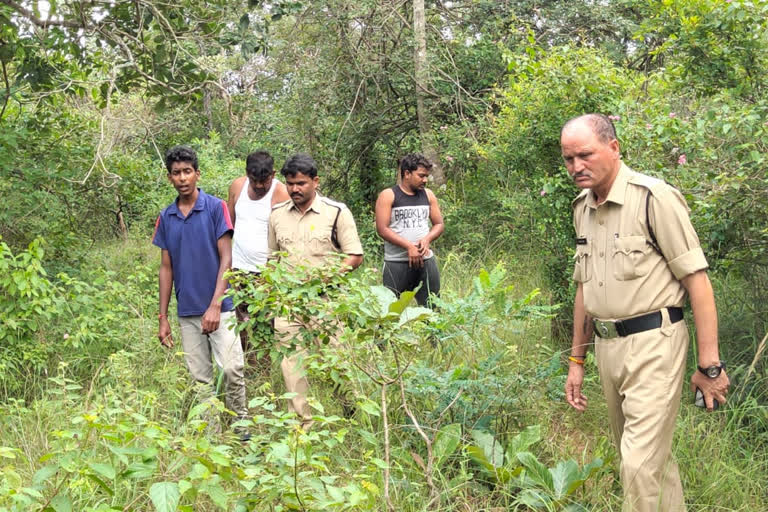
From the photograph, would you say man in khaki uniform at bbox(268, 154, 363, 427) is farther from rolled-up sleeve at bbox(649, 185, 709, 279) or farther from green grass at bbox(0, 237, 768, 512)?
rolled-up sleeve at bbox(649, 185, 709, 279)

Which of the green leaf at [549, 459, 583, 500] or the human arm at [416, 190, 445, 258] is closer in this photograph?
the green leaf at [549, 459, 583, 500]

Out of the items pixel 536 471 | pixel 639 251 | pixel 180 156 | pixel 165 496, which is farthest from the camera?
Result: pixel 180 156

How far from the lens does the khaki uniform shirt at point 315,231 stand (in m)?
5.02

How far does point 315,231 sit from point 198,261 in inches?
28.2

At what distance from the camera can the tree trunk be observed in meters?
11.2

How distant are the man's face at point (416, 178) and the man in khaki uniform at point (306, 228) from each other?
1374mm

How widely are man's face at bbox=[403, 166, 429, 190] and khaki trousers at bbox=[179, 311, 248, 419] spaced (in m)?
2.05

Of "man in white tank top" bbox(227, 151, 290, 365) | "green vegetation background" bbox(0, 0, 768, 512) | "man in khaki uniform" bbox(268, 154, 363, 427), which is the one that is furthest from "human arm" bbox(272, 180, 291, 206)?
"green vegetation background" bbox(0, 0, 768, 512)

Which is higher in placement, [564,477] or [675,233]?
[675,233]

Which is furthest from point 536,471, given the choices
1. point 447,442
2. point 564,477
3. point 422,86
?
point 422,86

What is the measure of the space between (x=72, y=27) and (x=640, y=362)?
17.4 ft

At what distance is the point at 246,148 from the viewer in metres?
17.3

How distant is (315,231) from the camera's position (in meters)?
5.03

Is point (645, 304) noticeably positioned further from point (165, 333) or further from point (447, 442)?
point (165, 333)
